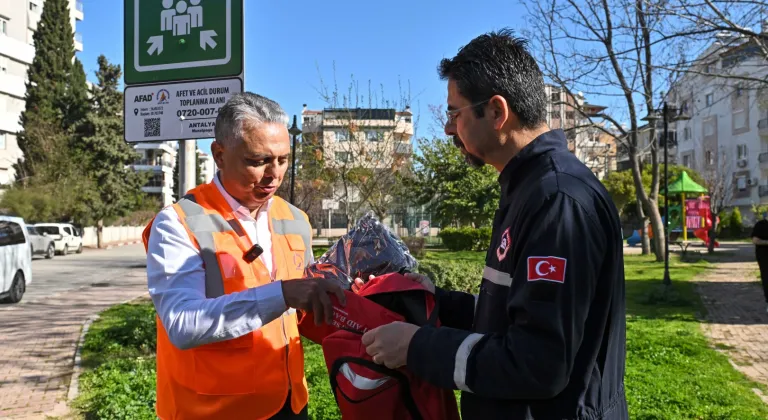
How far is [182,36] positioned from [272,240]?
159cm

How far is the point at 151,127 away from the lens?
3.46 m

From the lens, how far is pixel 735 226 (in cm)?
4581

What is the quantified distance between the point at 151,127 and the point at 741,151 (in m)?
58.9

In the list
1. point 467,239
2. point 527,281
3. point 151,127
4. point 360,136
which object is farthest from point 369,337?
point 467,239

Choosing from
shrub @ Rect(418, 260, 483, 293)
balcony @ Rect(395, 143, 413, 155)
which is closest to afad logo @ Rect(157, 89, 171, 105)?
shrub @ Rect(418, 260, 483, 293)

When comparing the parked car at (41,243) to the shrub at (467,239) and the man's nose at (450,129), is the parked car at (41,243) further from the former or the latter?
the man's nose at (450,129)

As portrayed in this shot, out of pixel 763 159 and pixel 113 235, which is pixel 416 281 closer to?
pixel 113 235

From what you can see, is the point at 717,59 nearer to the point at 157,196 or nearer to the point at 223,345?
the point at 223,345

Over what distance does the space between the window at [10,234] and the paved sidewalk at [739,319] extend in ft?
44.3

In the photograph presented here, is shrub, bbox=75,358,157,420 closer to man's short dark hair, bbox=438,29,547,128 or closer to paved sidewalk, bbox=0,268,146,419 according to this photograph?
paved sidewalk, bbox=0,268,146,419

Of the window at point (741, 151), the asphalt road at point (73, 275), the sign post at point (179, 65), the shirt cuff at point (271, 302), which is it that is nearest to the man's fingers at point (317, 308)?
the shirt cuff at point (271, 302)

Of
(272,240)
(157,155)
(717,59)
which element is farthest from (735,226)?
(157,155)

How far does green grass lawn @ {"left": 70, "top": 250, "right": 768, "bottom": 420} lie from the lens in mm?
5363

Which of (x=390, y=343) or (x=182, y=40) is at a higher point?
(x=182, y=40)
